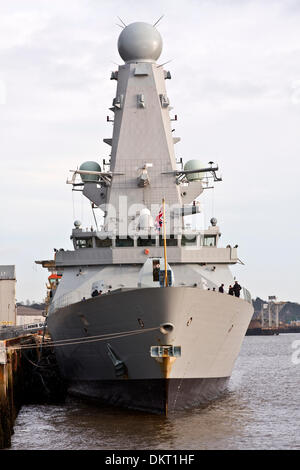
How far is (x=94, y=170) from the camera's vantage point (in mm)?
33812

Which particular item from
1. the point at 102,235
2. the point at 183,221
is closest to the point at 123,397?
the point at 102,235

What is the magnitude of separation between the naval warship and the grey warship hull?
0.12 ft

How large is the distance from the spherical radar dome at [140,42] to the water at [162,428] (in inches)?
593

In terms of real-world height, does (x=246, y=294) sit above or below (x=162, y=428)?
above

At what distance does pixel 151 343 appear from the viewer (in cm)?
2328

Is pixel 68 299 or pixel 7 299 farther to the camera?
pixel 7 299

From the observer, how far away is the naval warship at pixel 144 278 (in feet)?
77.0

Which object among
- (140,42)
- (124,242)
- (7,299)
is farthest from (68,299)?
(7,299)

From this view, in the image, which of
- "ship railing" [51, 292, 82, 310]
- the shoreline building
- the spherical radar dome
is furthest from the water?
the shoreline building

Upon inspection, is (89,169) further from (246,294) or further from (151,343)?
(151,343)

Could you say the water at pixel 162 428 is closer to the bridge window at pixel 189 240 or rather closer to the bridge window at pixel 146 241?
the bridge window at pixel 189 240

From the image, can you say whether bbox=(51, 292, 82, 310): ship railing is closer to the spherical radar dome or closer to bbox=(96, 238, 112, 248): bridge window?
bbox=(96, 238, 112, 248): bridge window

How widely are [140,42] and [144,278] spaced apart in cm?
1291

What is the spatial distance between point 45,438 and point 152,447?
3.93m
